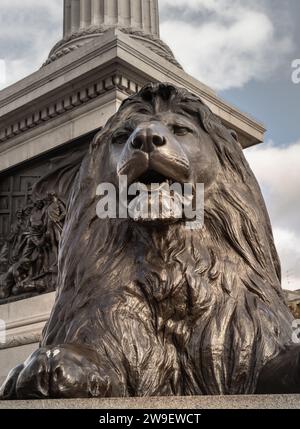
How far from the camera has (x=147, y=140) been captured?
7.24 ft

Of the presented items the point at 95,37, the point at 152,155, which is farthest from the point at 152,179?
the point at 95,37

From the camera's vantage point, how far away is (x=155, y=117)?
2471 mm

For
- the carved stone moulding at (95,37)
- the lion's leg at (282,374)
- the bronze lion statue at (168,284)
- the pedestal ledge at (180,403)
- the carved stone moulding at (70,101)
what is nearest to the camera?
the pedestal ledge at (180,403)

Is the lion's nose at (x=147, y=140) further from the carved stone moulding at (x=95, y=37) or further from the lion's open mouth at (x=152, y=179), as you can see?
the carved stone moulding at (x=95, y=37)

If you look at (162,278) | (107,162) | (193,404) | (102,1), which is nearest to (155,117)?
(107,162)

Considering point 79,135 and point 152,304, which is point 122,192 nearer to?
point 152,304

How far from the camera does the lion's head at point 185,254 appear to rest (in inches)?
84.8

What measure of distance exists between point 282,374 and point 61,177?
471 centimetres

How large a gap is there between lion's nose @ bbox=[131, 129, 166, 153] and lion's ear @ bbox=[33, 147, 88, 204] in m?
4.06

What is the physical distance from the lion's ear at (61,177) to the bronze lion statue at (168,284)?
3.73 m

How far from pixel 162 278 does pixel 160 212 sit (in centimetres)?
22

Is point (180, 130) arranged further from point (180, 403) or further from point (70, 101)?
point (70, 101)

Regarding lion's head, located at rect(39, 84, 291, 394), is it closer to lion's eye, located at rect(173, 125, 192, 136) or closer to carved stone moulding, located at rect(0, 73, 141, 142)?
lion's eye, located at rect(173, 125, 192, 136)

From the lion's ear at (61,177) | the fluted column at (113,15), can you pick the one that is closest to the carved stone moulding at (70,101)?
the lion's ear at (61,177)
